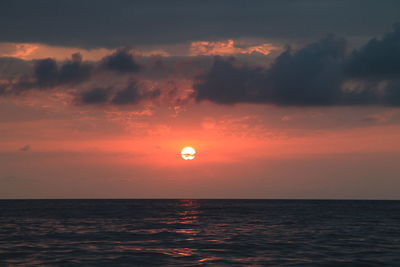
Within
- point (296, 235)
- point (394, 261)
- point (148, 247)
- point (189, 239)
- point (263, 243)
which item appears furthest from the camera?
point (296, 235)

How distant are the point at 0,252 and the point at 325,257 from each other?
1124 inches

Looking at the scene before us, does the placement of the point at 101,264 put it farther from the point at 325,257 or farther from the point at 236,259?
the point at 325,257

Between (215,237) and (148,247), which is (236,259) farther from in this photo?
(215,237)

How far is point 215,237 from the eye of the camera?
56.0 metres

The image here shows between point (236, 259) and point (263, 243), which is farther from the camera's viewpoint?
point (263, 243)

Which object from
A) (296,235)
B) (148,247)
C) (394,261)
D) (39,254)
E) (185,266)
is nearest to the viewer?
(185,266)

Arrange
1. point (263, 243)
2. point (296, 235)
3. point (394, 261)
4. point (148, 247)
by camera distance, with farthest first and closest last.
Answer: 1. point (296, 235)
2. point (263, 243)
3. point (148, 247)
4. point (394, 261)

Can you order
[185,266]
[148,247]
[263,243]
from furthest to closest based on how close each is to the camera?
[263,243], [148,247], [185,266]

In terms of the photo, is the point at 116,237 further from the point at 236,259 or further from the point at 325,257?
the point at 325,257

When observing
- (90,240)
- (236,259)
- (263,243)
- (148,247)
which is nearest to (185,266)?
(236,259)

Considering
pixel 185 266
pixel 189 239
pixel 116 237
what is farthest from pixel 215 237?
pixel 185 266

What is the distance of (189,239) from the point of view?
54031 mm

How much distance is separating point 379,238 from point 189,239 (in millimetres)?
22151

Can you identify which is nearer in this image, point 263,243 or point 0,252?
point 0,252
